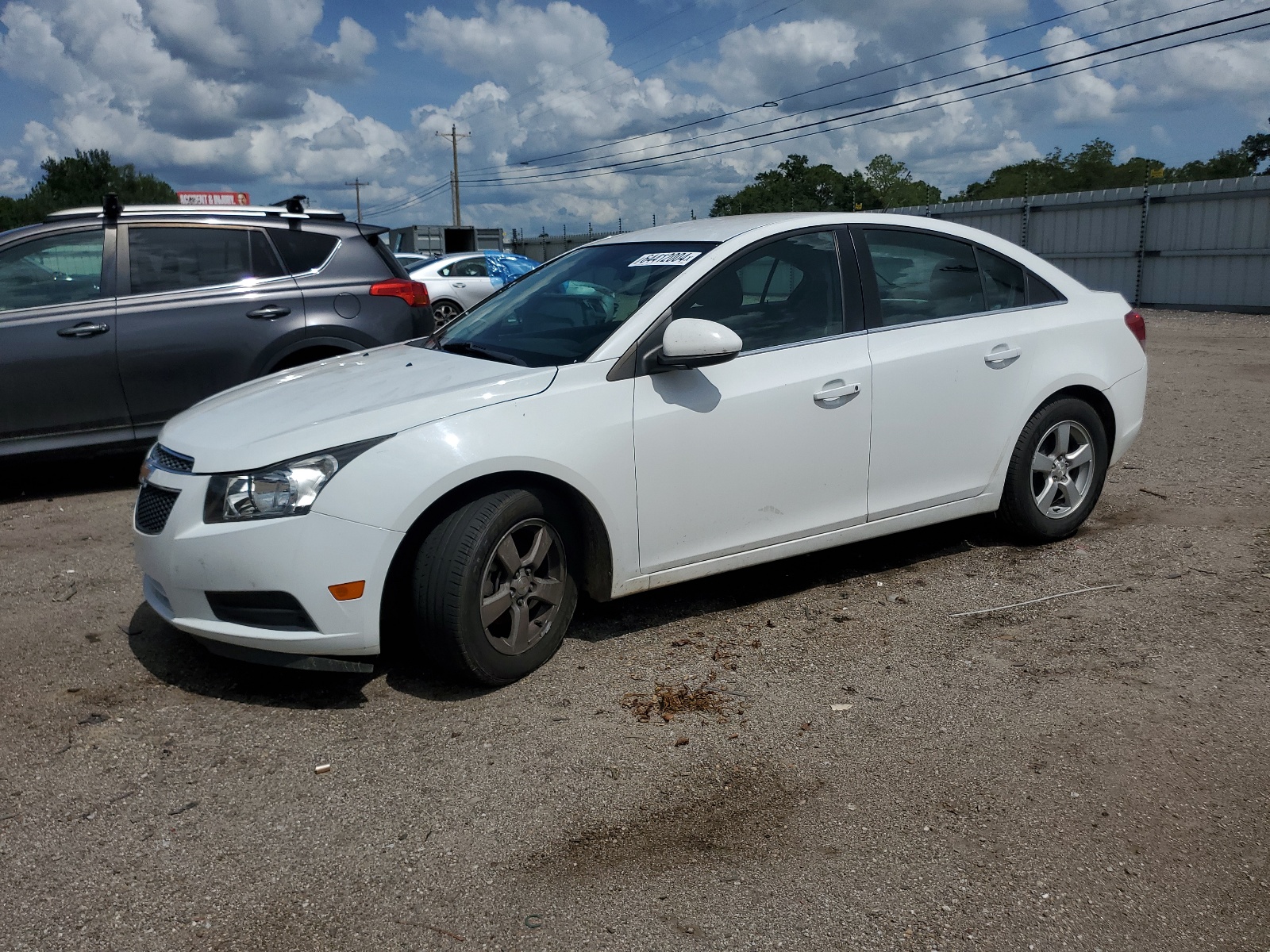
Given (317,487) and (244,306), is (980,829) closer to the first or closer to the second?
(317,487)

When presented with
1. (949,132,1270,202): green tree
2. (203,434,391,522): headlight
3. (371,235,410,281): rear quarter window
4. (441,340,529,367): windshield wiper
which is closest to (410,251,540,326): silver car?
(371,235,410,281): rear quarter window

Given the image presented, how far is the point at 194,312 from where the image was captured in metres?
6.72

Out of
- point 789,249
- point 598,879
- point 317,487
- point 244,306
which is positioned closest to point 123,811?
point 317,487

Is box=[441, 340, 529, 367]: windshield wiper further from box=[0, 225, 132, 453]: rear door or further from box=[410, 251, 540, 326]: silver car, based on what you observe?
box=[410, 251, 540, 326]: silver car

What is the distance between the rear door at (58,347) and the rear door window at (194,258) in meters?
0.20

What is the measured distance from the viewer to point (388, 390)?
12.6 feet

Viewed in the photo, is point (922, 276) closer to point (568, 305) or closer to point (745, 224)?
point (745, 224)

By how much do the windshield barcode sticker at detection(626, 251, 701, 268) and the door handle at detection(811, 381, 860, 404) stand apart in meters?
0.76

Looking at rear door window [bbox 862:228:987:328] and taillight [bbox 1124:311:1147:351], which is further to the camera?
taillight [bbox 1124:311:1147:351]

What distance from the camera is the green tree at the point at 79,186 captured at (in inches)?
3312

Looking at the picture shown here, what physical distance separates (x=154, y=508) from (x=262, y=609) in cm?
65

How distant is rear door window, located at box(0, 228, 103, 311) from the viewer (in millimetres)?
6422

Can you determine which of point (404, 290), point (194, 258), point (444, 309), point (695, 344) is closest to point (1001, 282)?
point (695, 344)

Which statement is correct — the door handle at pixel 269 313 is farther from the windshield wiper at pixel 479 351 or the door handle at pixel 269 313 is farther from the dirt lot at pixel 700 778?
the windshield wiper at pixel 479 351
